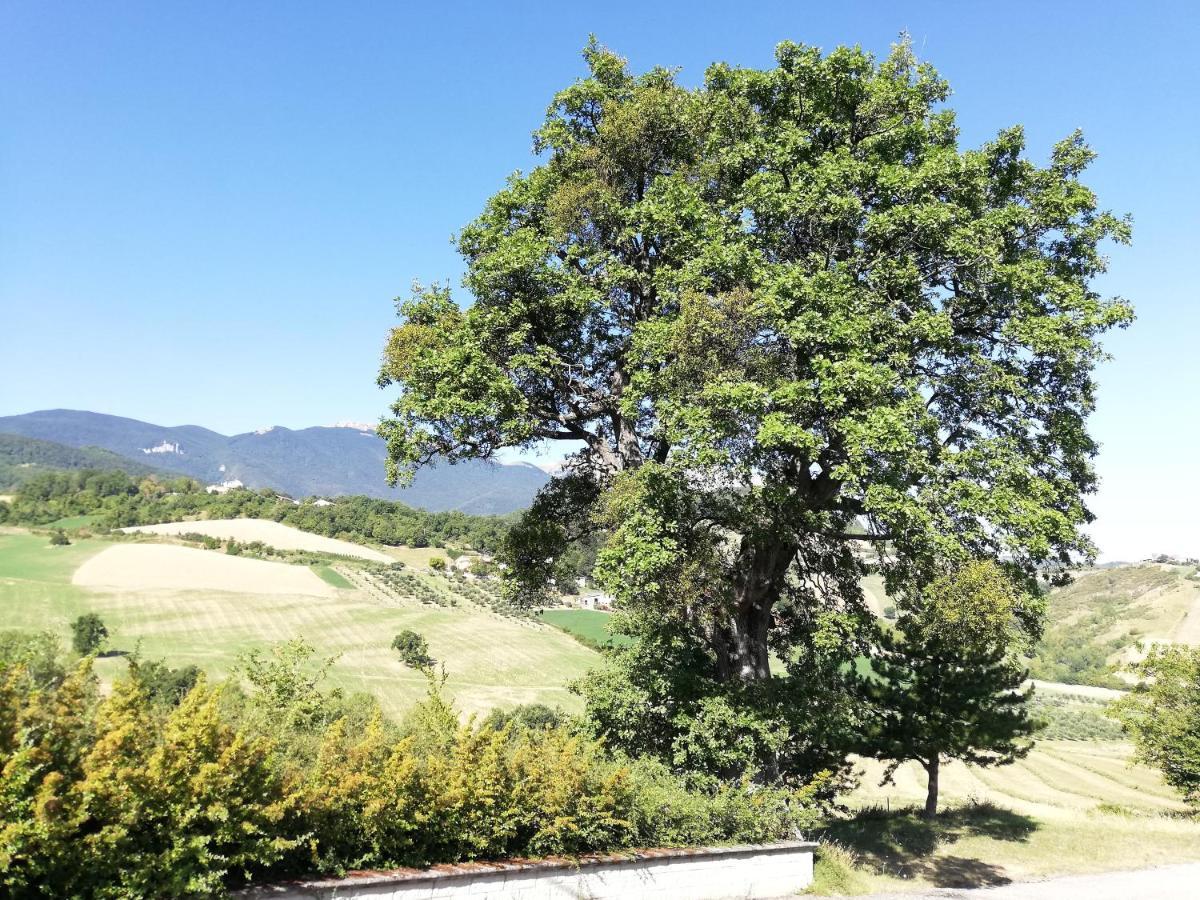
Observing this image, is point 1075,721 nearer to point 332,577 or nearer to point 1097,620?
point 1097,620

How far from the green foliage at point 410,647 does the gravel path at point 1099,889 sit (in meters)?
50.5

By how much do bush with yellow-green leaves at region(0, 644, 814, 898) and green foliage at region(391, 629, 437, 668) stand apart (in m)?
51.8

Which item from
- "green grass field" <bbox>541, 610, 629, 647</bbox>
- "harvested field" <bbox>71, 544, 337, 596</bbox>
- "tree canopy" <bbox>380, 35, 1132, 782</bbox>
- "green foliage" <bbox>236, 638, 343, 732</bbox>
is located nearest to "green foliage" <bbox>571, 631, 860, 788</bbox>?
"tree canopy" <bbox>380, 35, 1132, 782</bbox>

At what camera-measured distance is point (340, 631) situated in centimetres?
6994

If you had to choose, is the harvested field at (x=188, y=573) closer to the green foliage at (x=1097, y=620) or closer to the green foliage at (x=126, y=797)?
the green foliage at (x=126, y=797)

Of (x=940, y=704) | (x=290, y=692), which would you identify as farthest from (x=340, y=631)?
(x=290, y=692)

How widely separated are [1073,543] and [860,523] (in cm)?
444

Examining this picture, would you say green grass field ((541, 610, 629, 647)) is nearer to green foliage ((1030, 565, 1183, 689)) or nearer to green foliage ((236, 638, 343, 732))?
green foliage ((1030, 565, 1183, 689))

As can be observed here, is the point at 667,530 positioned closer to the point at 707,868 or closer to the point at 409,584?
the point at 707,868

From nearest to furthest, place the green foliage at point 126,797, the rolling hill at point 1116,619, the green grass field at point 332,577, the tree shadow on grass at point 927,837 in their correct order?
the green foliage at point 126,797 < the tree shadow on grass at point 927,837 < the green grass field at point 332,577 < the rolling hill at point 1116,619

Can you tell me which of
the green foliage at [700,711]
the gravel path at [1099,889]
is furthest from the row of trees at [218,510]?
the gravel path at [1099,889]

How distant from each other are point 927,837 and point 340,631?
62455 mm

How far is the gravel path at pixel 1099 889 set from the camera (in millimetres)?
12633

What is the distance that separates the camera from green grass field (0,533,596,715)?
5422cm
